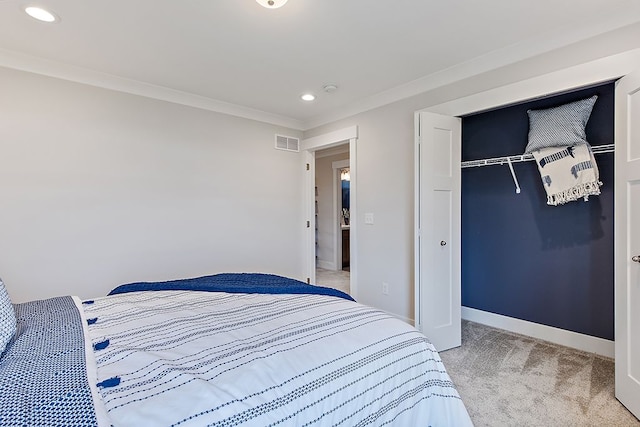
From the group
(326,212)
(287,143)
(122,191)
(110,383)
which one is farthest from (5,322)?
(326,212)

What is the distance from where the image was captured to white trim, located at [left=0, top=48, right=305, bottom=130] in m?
2.56

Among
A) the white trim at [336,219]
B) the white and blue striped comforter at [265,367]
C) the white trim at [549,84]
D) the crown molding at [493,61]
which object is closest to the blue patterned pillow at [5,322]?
the white and blue striped comforter at [265,367]

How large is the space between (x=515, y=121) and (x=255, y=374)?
10.8 ft

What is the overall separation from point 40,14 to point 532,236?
164 inches

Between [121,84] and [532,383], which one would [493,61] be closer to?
[532,383]

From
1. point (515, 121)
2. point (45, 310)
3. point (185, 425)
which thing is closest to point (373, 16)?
point (515, 121)

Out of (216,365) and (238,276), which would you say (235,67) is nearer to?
(238,276)

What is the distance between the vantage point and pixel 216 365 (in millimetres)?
1015

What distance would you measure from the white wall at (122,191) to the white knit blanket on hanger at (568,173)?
112 inches

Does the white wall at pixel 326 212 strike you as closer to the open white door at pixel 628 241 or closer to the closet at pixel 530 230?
the closet at pixel 530 230

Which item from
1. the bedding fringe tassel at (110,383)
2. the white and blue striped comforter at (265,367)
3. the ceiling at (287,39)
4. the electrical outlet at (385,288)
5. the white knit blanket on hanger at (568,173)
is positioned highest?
the ceiling at (287,39)

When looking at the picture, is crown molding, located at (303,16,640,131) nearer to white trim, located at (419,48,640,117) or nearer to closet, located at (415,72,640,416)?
white trim, located at (419,48,640,117)

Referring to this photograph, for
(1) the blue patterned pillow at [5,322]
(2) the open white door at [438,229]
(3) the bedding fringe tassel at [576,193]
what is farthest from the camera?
(2) the open white door at [438,229]

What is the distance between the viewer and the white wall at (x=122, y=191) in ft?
8.50
